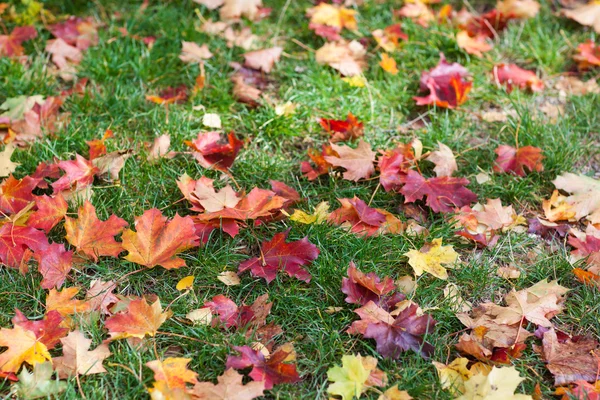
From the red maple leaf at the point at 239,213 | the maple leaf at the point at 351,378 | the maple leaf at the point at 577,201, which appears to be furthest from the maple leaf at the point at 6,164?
the maple leaf at the point at 577,201

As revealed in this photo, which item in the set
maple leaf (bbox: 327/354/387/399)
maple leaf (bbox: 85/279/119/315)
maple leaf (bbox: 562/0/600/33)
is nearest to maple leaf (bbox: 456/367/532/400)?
maple leaf (bbox: 327/354/387/399)

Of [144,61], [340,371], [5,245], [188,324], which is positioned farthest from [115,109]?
[340,371]

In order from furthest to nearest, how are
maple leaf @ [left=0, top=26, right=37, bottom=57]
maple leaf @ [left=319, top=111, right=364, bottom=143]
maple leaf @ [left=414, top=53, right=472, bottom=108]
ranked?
maple leaf @ [left=0, top=26, right=37, bottom=57], maple leaf @ [left=414, top=53, right=472, bottom=108], maple leaf @ [left=319, top=111, right=364, bottom=143]

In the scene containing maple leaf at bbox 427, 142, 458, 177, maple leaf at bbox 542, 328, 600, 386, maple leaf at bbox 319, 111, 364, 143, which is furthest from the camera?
maple leaf at bbox 319, 111, 364, 143

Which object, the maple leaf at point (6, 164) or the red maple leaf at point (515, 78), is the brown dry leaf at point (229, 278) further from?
the red maple leaf at point (515, 78)

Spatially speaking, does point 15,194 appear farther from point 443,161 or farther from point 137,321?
point 443,161

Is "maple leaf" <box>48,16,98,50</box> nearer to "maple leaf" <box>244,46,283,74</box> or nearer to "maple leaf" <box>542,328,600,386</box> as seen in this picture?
"maple leaf" <box>244,46,283,74</box>
